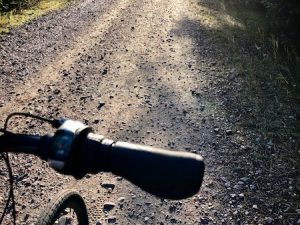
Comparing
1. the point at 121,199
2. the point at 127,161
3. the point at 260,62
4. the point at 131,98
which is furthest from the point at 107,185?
the point at 260,62

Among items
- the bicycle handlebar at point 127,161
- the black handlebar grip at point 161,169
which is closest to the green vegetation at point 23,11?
the bicycle handlebar at point 127,161

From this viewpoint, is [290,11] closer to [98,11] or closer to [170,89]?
[170,89]

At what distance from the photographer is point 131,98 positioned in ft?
22.6

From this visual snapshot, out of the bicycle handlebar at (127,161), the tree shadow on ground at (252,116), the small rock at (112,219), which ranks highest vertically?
the bicycle handlebar at (127,161)

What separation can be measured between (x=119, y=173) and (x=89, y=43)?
869 cm

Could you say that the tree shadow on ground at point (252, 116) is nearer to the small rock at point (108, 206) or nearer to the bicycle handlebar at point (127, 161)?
the small rock at point (108, 206)

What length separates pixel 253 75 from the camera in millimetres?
7500

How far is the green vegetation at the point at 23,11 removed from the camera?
1061 centimetres

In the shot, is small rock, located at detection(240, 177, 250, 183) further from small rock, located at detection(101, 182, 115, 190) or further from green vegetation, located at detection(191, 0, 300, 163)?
small rock, located at detection(101, 182, 115, 190)

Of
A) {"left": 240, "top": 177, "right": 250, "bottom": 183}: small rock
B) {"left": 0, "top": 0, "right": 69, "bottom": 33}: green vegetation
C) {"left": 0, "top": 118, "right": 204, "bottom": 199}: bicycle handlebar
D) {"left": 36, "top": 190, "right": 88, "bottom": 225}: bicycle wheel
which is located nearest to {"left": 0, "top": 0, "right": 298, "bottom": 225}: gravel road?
{"left": 240, "top": 177, "right": 250, "bottom": 183}: small rock

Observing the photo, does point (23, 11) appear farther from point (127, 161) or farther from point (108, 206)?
point (127, 161)

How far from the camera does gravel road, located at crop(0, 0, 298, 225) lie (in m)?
4.46

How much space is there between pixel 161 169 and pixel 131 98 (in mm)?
5806

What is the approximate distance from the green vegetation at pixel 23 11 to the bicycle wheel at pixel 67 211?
8.38 metres
